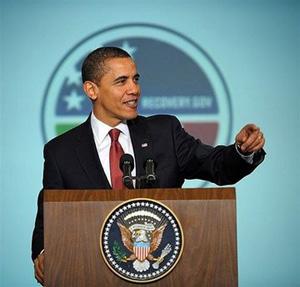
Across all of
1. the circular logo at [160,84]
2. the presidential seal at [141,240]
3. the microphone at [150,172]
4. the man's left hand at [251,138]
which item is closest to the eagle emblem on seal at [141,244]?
the presidential seal at [141,240]

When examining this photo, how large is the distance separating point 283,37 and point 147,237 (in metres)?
2.39

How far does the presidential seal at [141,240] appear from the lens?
79.3 inches

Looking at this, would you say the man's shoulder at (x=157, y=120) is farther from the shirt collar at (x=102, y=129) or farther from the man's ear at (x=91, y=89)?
the man's ear at (x=91, y=89)

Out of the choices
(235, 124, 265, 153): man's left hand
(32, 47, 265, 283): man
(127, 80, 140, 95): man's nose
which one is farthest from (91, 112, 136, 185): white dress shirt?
(235, 124, 265, 153): man's left hand

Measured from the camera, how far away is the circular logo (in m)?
3.97

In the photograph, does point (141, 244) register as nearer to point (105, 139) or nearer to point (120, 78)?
point (105, 139)

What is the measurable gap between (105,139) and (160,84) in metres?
1.39

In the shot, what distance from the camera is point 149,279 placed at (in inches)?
79.2

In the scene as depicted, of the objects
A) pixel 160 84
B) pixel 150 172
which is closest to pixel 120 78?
pixel 150 172

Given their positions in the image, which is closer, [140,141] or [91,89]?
[140,141]

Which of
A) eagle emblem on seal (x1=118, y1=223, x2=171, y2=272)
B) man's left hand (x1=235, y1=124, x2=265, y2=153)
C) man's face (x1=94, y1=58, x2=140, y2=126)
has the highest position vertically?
man's face (x1=94, y1=58, x2=140, y2=126)

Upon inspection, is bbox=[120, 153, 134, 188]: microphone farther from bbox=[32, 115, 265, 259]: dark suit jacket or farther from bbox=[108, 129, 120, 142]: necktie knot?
bbox=[108, 129, 120, 142]: necktie knot

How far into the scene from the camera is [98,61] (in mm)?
2756

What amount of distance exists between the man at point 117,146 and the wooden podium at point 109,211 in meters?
0.44
